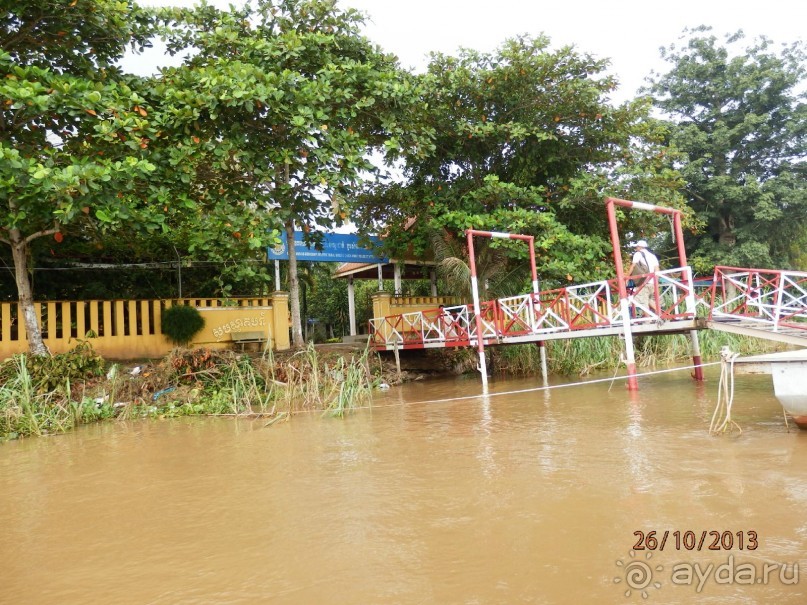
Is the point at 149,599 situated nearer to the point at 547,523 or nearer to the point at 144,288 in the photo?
the point at 547,523

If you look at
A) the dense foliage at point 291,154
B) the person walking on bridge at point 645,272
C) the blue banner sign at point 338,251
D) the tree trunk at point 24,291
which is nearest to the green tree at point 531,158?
the dense foliage at point 291,154

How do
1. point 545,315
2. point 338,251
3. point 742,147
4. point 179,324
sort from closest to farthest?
point 545,315 → point 179,324 → point 338,251 → point 742,147

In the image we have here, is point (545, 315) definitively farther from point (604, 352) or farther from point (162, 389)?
point (162, 389)

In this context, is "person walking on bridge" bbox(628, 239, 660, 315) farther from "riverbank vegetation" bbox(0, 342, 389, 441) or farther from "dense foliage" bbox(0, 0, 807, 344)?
"riverbank vegetation" bbox(0, 342, 389, 441)

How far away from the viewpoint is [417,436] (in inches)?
211

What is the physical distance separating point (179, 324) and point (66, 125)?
168 inches

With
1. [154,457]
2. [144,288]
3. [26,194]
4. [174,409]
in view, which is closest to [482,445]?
[154,457]

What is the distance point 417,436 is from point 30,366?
21.2 ft

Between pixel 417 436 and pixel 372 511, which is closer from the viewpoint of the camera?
pixel 372 511

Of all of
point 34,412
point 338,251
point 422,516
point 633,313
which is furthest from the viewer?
point 338,251

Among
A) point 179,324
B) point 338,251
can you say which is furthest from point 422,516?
point 338,251

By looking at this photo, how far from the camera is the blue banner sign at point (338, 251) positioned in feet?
47.0

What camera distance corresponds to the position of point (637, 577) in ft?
7.02

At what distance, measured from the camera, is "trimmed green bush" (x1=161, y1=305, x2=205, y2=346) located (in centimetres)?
1114
